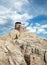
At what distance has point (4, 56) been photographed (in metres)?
63.8

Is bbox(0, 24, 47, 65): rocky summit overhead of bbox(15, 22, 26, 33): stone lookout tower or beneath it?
beneath

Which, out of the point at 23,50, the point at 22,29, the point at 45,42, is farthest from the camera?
the point at 22,29

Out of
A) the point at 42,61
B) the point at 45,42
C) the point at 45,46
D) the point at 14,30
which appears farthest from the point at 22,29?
the point at 42,61

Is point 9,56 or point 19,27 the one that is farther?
point 19,27

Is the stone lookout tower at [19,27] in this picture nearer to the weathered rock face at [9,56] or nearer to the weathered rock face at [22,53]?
the weathered rock face at [22,53]

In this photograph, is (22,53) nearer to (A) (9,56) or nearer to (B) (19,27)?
(A) (9,56)

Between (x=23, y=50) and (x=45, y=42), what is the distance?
17.8m

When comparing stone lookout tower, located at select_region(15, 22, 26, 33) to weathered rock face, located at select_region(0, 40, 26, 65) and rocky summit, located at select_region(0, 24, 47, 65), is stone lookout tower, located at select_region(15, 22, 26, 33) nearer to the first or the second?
rocky summit, located at select_region(0, 24, 47, 65)

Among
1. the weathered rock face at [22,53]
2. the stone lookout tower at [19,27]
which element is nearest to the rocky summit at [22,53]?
the weathered rock face at [22,53]

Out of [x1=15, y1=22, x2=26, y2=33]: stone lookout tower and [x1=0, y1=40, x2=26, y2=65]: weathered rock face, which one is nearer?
[x1=0, y1=40, x2=26, y2=65]: weathered rock face

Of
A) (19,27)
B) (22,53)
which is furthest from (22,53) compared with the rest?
(19,27)

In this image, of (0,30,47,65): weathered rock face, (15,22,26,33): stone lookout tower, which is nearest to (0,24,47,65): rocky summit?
(0,30,47,65): weathered rock face

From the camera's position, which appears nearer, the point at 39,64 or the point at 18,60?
the point at 18,60

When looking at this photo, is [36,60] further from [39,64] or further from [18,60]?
[18,60]
